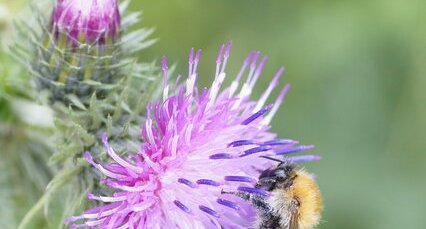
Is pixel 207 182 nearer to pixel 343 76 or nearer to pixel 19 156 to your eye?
pixel 19 156

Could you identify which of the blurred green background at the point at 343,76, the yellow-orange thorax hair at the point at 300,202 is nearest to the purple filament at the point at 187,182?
the yellow-orange thorax hair at the point at 300,202

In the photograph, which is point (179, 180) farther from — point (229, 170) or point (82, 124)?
point (82, 124)

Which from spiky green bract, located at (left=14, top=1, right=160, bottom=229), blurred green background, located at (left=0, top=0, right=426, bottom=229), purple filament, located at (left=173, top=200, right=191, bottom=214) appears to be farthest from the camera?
blurred green background, located at (left=0, top=0, right=426, bottom=229)

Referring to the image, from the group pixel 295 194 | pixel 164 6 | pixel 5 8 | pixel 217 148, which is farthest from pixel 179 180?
pixel 164 6

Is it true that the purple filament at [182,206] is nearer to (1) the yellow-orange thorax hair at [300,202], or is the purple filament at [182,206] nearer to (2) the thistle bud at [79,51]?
(1) the yellow-orange thorax hair at [300,202]

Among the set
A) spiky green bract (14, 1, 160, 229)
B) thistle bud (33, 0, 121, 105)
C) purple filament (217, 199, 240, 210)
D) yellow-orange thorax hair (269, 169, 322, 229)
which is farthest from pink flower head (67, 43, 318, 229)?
thistle bud (33, 0, 121, 105)

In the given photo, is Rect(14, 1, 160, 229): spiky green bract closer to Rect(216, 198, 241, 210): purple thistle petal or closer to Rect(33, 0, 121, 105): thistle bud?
Rect(33, 0, 121, 105): thistle bud

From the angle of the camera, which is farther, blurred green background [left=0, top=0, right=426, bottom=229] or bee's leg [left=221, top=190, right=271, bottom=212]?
blurred green background [left=0, top=0, right=426, bottom=229]
